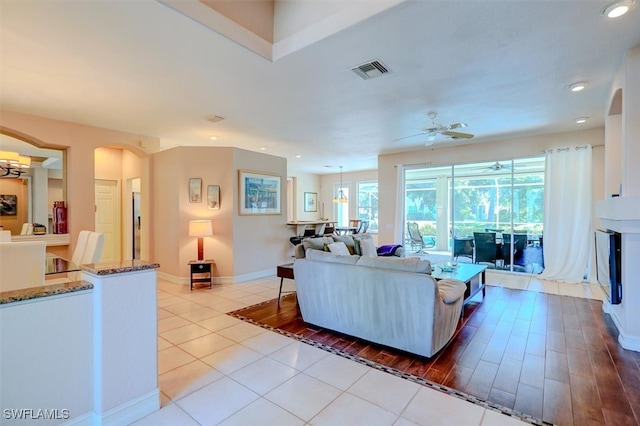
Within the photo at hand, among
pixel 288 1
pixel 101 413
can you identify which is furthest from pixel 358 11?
pixel 101 413

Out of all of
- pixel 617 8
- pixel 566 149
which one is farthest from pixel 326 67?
pixel 566 149

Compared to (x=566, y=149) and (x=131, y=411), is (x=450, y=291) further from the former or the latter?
(x=566, y=149)

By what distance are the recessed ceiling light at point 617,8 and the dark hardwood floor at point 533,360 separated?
2863mm

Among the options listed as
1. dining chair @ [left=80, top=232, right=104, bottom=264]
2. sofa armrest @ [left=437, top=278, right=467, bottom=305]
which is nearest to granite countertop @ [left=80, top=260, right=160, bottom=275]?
dining chair @ [left=80, top=232, right=104, bottom=264]

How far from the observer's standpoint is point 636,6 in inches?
88.0

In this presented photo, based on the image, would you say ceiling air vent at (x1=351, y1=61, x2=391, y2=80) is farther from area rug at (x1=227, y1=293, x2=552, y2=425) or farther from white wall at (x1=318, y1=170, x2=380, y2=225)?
white wall at (x1=318, y1=170, x2=380, y2=225)

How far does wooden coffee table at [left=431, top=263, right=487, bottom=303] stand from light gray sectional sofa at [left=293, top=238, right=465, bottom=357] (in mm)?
790

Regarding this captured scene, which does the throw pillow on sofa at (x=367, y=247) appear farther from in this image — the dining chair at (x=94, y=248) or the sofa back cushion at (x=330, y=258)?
the dining chair at (x=94, y=248)

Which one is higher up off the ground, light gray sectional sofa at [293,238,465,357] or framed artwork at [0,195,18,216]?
framed artwork at [0,195,18,216]

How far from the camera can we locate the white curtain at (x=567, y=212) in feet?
17.8

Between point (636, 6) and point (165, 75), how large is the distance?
13.7ft

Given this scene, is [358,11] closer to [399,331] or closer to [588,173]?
→ [399,331]

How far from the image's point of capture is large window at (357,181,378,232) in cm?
1096

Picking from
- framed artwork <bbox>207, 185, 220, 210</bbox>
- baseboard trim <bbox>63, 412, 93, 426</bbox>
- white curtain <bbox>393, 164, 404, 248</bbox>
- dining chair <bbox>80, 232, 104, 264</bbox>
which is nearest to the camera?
baseboard trim <bbox>63, 412, 93, 426</bbox>
